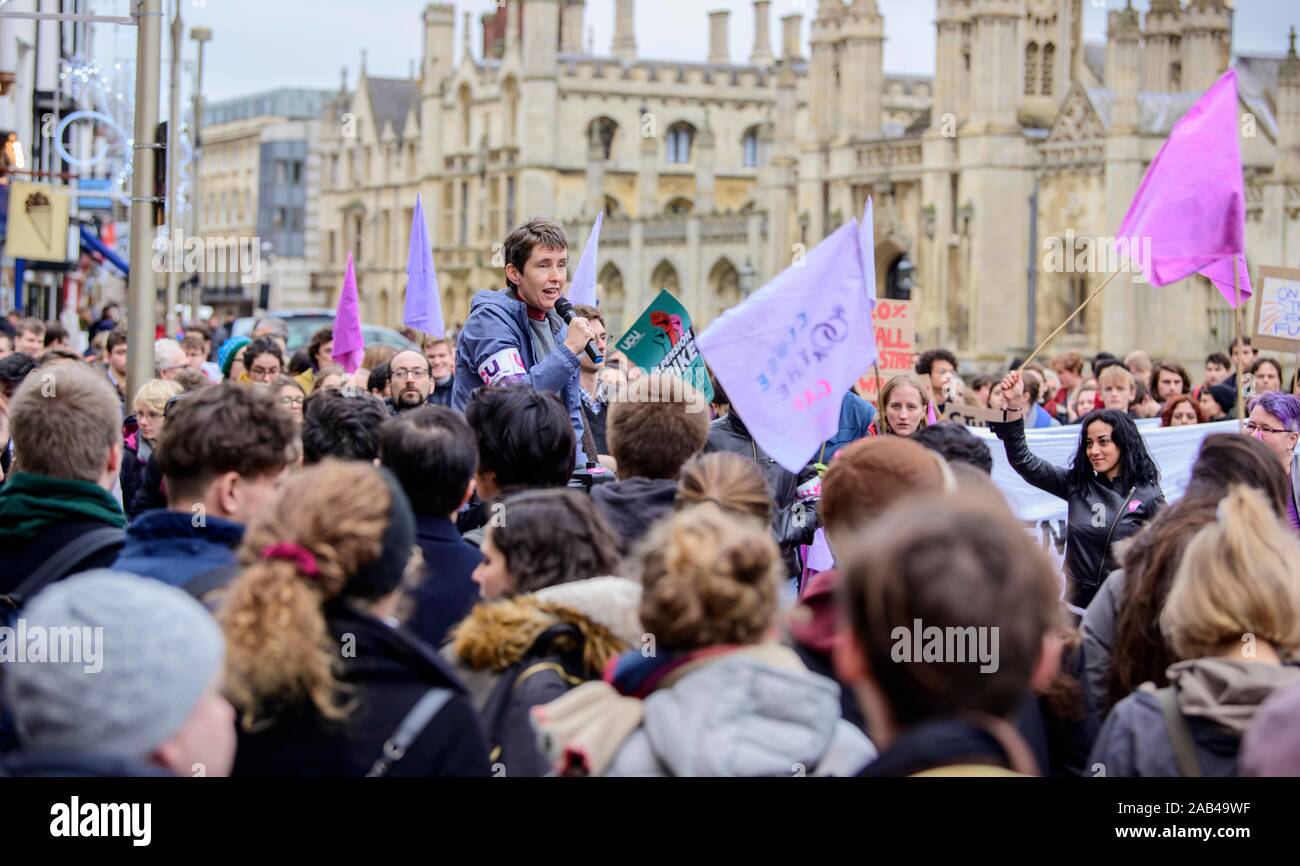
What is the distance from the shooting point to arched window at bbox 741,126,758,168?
68.8 metres

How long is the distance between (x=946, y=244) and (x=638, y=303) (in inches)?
717

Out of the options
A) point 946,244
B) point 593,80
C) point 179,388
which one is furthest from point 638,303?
point 179,388

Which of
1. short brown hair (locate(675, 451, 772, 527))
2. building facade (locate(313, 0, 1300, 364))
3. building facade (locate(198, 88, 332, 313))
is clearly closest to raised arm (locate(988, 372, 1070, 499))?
short brown hair (locate(675, 451, 772, 527))

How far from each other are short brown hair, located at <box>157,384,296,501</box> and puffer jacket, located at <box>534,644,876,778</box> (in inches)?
57.2

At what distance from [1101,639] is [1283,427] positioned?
4342mm

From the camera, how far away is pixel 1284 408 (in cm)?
873

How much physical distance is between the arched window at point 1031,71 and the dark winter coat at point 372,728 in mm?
40173

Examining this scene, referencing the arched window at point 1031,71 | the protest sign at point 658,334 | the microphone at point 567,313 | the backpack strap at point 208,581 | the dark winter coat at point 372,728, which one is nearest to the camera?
the dark winter coat at point 372,728

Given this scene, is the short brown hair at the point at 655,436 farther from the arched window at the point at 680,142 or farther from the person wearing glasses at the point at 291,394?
the arched window at the point at 680,142

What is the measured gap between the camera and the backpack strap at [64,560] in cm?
464

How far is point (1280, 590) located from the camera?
3879 millimetres

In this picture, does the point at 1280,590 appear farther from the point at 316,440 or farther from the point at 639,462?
the point at 316,440

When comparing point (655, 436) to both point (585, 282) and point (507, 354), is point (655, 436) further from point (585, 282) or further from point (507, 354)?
point (585, 282)

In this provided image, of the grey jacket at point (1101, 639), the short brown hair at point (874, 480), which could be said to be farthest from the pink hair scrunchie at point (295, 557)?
the grey jacket at point (1101, 639)
